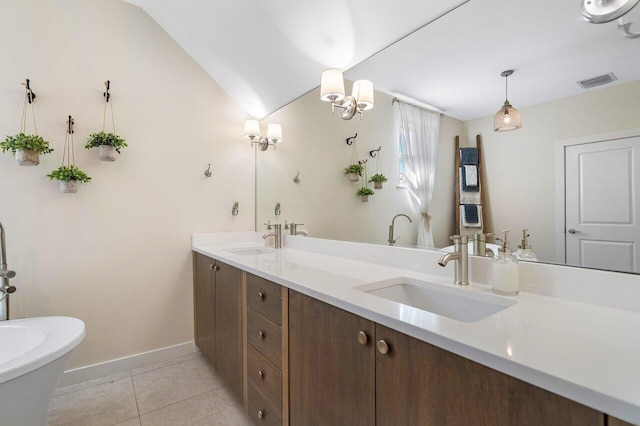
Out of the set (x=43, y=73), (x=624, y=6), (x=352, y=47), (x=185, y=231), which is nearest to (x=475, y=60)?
(x=624, y=6)

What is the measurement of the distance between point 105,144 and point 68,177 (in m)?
0.30

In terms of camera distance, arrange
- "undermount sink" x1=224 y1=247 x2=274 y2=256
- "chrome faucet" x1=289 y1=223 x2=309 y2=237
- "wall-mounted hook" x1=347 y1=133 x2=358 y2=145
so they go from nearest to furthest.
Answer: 1. "wall-mounted hook" x1=347 y1=133 x2=358 y2=145
2. "undermount sink" x1=224 y1=247 x2=274 y2=256
3. "chrome faucet" x1=289 y1=223 x2=309 y2=237

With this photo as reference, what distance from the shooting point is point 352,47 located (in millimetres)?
1790

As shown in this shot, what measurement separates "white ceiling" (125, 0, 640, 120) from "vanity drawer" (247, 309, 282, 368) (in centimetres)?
124

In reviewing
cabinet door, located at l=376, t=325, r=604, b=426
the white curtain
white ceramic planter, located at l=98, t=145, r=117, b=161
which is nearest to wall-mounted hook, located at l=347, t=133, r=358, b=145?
the white curtain

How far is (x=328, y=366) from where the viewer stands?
102 cm

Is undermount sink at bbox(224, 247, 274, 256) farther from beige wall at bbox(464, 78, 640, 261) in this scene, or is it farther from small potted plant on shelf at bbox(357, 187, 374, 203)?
beige wall at bbox(464, 78, 640, 261)

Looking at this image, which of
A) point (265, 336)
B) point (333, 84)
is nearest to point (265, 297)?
point (265, 336)

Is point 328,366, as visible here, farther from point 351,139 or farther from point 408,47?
point 408,47

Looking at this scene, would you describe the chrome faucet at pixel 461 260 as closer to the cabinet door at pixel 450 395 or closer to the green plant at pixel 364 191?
the cabinet door at pixel 450 395

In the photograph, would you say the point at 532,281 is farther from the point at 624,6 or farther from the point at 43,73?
the point at 43,73

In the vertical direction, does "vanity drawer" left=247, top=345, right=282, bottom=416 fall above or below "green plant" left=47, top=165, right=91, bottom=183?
below

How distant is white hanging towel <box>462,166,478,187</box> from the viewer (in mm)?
1250

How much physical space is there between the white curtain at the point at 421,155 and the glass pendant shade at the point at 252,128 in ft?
4.78
